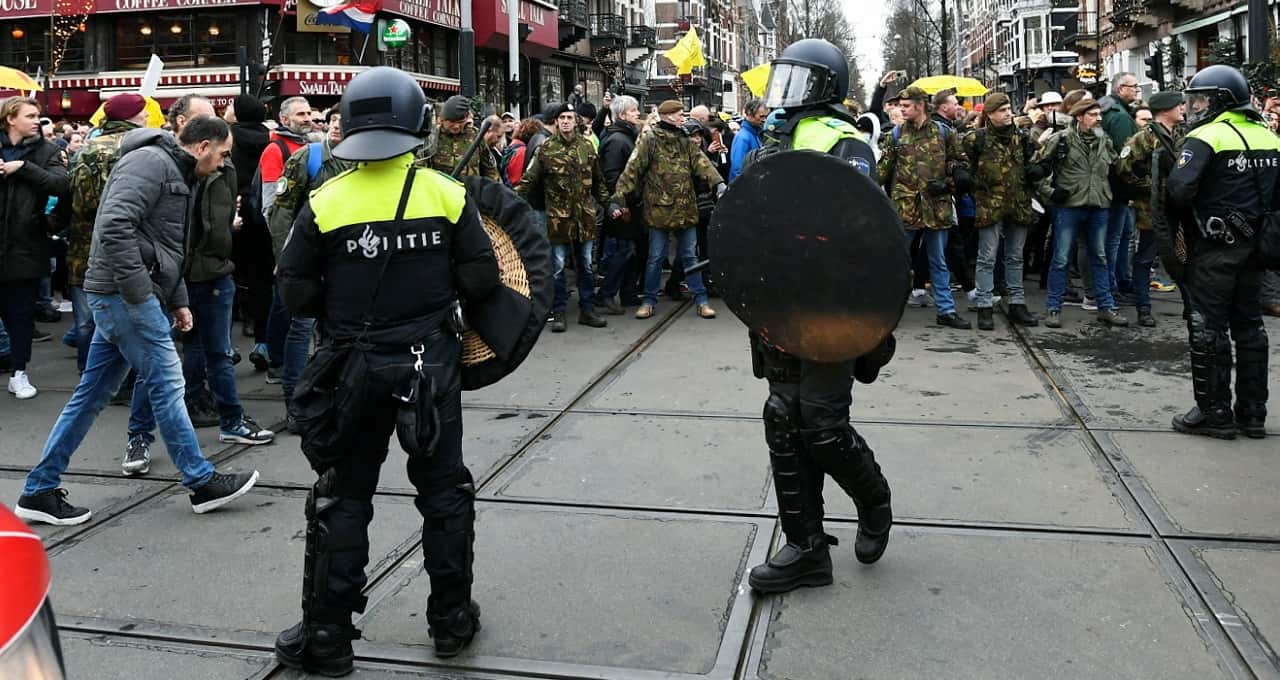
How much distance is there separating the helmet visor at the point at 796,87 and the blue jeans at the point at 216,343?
3400 millimetres

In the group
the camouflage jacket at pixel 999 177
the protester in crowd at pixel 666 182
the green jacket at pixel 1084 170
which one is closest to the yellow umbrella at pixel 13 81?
the protester in crowd at pixel 666 182

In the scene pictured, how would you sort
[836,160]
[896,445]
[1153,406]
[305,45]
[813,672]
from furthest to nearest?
[305,45], [1153,406], [896,445], [836,160], [813,672]

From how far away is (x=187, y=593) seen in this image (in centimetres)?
407

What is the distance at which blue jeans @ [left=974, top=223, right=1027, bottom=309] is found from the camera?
936 centimetres

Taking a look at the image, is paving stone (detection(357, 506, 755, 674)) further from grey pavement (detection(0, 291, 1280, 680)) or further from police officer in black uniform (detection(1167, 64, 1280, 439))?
police officer in black uniform (detection(1167, 64, 1280, 439))

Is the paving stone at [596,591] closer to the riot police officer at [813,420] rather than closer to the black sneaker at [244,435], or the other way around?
the riot police officer at [813,420]

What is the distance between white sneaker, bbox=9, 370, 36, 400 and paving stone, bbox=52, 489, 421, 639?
8.98ft

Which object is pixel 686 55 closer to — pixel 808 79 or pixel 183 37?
pixel 183 37

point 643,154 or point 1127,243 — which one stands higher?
point 643,154

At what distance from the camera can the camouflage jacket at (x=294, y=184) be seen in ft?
20.7

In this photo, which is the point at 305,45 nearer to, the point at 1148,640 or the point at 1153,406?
the point at 1153,406

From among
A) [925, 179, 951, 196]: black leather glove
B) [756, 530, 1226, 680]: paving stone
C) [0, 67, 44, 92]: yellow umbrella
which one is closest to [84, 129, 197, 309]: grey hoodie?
[756, 530, 1226, 680]: paving stone

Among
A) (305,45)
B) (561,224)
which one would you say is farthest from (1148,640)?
(305,45)

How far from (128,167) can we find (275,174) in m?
2.17
